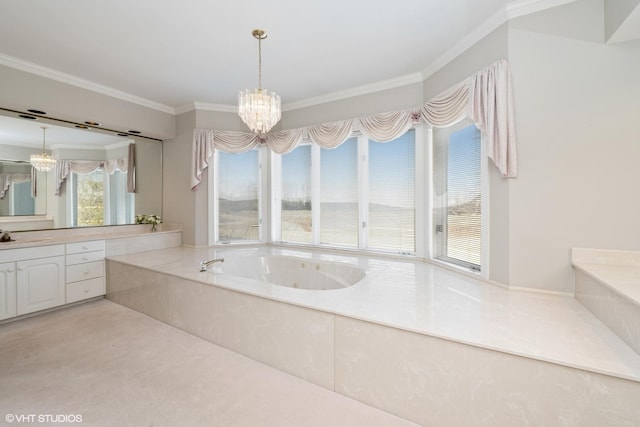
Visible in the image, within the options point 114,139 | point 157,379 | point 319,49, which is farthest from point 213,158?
point 157,379

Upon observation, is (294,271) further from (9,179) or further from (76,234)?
(9,179)

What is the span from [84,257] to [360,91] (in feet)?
12.1

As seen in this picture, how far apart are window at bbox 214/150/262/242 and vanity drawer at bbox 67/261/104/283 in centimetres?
135

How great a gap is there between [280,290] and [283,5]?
2042 millimetres

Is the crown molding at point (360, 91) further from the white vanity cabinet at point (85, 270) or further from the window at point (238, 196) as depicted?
the white vanity cabinet at point (85, 270)

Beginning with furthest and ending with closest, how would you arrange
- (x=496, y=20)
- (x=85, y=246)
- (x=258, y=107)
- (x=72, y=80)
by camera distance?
(x=85, y=246)
(x=72, y=80)
(x=258, y=107)
(x=496, y=20)

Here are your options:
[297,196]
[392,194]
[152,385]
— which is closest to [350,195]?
[392,194]

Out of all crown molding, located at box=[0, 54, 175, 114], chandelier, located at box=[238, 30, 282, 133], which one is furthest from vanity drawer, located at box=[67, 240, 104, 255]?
chandelier, located at box=[238, 30, 282, 133]

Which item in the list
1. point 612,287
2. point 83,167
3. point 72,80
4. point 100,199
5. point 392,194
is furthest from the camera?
point 100,199

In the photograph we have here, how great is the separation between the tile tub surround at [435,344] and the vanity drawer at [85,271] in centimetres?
141

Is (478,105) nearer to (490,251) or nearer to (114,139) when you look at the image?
(490,251)

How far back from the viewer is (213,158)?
11.9 ft

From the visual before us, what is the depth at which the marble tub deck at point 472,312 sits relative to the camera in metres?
1.13

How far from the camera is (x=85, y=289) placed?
285 centimetres
